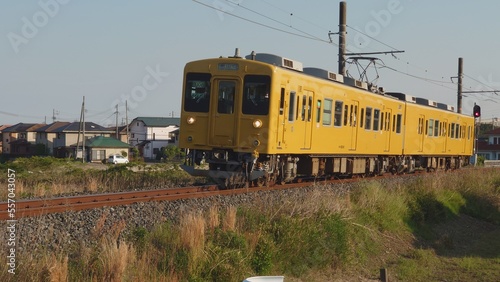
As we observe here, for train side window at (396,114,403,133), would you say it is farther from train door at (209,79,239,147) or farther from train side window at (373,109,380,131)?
train door at (209,79,239,147)

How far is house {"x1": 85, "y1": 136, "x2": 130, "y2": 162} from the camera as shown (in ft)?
220

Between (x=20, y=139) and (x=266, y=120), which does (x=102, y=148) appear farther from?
(x=266, y=120)

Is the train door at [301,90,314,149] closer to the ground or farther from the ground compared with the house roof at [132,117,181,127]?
closer to the ground

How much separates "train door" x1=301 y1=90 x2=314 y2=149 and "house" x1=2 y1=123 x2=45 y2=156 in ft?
204

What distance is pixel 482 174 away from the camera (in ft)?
81.7

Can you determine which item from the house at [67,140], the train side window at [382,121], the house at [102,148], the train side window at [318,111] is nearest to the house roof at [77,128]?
the house at [67,140]

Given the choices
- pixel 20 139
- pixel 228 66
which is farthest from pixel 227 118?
pixel 20 139

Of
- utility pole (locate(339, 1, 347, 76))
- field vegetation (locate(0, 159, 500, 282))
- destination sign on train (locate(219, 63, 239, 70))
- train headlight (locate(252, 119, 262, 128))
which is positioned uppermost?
utility pole (locate(339, 1, 347, 76))

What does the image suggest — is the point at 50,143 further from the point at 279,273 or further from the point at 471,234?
the point at 279,273

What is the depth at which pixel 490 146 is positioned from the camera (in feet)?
249

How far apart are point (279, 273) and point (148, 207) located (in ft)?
10.0

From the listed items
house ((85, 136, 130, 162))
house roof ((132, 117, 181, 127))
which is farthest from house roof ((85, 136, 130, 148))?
house roof ((132, 117, 181, 127))

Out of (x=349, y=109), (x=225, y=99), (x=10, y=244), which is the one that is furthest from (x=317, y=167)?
A: (x=10, y=244)

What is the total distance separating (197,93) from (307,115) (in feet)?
9.05
